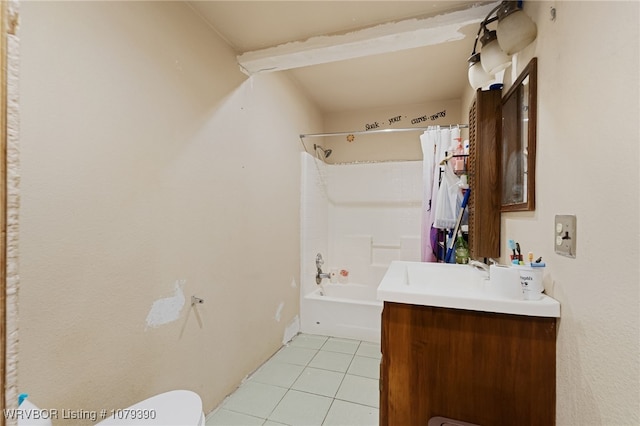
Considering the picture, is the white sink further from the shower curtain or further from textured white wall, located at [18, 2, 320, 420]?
textured white wall, located at [18, 2, 320, 420]

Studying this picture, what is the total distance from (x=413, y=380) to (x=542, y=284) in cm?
57

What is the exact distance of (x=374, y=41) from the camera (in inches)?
59.5

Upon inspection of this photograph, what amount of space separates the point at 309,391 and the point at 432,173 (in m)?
1.89

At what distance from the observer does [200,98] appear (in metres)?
1.53

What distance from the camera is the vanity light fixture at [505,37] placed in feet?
3.48

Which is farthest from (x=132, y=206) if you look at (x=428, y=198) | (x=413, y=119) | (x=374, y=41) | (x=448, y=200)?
(x=413, y=119)

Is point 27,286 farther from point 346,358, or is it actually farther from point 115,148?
point 346,358

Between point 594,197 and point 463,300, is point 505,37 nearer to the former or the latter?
point 594,197

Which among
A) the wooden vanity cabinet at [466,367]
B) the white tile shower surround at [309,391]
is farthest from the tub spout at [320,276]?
the wooden vanity cabinet at [466,367]

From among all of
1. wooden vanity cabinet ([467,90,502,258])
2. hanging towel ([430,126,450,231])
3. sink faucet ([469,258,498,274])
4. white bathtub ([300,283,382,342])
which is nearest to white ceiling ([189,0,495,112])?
wooden vanity cabinet ([467,90,502,258])

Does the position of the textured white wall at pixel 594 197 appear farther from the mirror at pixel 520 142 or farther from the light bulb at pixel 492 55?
the light bulb at pixel 492 55

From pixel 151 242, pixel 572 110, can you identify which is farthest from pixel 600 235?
pixel 151 242

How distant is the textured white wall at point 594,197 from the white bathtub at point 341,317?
1749 mm

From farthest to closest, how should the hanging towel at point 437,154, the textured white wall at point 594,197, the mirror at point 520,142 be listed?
the hanging towel at point 437,154 < the mirror at point 520,142 < the textured white wall at point 594,197
